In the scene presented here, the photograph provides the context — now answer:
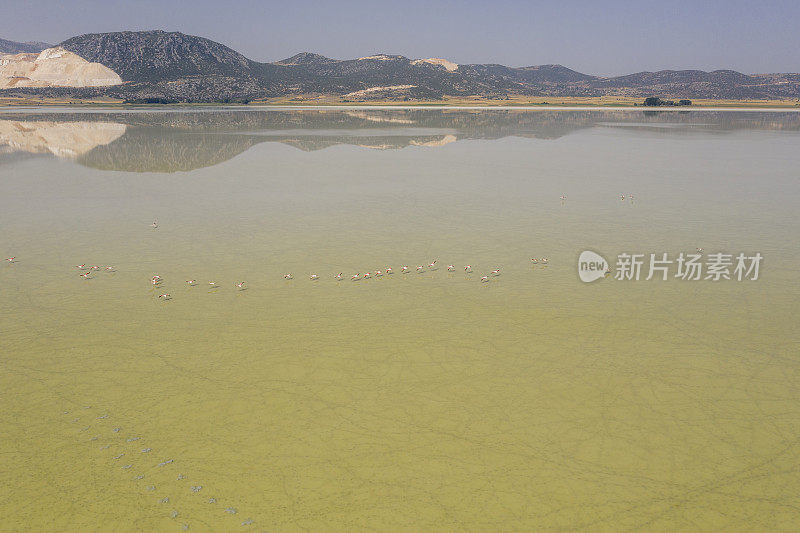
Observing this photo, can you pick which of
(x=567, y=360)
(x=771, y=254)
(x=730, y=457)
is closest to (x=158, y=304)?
(x=567, y=360)

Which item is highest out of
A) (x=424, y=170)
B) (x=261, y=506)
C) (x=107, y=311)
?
(x=424, y=170)

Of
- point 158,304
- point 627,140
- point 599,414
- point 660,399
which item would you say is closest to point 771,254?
point 660,399

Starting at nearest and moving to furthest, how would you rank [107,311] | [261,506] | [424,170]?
[261,506] < [107,311] < [424,170]

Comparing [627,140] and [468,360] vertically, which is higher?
[627,140]

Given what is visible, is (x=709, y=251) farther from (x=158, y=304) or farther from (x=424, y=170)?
(x=424, y=170)

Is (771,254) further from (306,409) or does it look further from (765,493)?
(306,409)

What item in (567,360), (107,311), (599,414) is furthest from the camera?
(107,311)

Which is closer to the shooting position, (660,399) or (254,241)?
(660,399)
